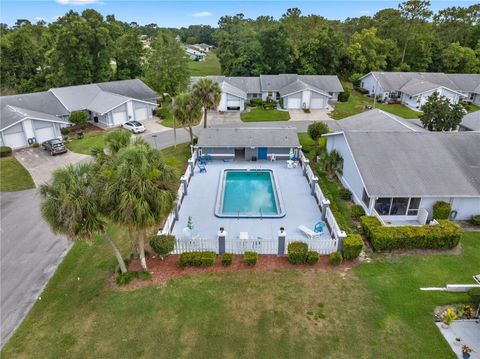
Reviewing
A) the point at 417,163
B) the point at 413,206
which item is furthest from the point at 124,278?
the point at 417,163

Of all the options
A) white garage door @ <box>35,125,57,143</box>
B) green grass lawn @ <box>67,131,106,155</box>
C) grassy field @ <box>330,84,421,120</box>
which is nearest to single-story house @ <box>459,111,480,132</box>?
grassy field @ <box>330,84,421,120</box>

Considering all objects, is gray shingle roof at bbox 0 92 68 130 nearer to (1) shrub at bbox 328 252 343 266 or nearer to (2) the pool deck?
(2) the pool deck

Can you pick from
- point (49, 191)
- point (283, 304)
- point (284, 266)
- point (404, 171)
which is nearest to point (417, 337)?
point (283, 304)

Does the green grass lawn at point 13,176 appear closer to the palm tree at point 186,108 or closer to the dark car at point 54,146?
the dark car at point 54,146

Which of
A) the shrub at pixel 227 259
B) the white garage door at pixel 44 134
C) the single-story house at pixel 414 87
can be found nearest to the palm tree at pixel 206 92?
the white garage door at pixel 44 134

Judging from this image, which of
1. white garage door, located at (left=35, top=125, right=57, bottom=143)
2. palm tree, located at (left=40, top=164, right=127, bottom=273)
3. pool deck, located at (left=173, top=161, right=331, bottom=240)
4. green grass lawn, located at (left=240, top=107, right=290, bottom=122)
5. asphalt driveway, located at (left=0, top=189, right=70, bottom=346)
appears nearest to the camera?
palm tree, located at (left=40, top=164, right=127, bottom=273)

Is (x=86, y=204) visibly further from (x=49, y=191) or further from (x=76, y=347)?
(x=76, y=347)
